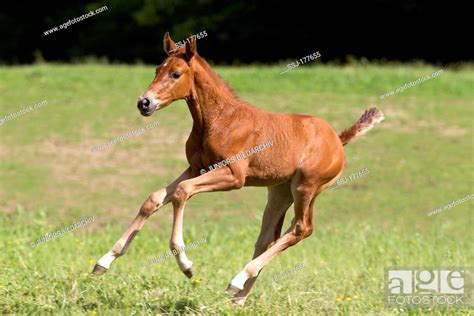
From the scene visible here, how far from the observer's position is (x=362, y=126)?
29.8 ft

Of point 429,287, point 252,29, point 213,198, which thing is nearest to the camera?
point 429,287

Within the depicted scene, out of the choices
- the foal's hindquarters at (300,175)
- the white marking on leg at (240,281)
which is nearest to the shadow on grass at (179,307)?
the white marking on leg at (240,281)

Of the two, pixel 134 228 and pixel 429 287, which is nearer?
pixel 134 228

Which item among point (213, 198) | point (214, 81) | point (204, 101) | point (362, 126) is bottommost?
point (213, 198)

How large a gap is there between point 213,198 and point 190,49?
971 centimetres

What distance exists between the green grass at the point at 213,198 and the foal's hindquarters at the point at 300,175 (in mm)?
420

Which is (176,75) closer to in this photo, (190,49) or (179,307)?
(190,49)

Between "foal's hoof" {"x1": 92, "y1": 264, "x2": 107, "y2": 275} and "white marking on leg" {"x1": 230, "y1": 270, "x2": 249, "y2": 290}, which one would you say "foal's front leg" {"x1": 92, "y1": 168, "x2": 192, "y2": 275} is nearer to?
"foal's hoof" {"x1": 92, "y1": 264, "x2": 107, "y2": 275}

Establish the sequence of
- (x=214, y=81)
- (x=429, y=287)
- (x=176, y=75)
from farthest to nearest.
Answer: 1. (x=429, y=287)
2. (x=214, y=81)
3. (x=176, y=75)

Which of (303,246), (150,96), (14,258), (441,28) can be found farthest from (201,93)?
(441,28)

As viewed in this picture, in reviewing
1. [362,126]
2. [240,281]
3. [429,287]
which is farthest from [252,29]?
[240,281]

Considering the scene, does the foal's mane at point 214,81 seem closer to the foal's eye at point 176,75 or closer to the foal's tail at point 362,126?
the foal's eye at point 176,75

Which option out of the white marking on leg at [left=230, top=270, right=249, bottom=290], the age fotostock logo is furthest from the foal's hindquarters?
the age fotostock logo

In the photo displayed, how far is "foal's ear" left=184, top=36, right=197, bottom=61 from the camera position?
762 cm
